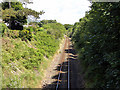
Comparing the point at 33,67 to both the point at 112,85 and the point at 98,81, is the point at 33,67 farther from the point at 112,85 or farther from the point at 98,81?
the point at 112,85

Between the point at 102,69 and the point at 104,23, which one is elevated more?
the point at 104,23

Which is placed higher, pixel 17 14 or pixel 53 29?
pixel 53 29

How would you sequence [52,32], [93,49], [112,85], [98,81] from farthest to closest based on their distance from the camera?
1. [52,32]
2. [93,49]
3. [98,81]
4. [112,85]

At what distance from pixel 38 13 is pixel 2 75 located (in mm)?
10999

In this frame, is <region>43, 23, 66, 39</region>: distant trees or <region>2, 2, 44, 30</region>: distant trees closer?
<region>2, 2, 44, 30</region>: distant trees

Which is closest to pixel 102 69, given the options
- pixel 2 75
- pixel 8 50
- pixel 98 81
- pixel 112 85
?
pixel 98 81

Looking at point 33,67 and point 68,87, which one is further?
point 33,67

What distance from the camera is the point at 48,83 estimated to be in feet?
39.2

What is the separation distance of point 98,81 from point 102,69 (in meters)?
1.07

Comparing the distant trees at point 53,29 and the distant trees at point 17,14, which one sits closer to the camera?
the distant trees at point 17,14

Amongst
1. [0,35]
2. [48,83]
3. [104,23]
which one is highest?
[104,23]

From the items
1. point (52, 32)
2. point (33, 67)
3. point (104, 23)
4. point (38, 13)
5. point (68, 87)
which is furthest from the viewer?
point (52, 32)

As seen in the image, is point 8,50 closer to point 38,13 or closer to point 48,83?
point 48,83

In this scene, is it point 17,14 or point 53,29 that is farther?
point 53,29
